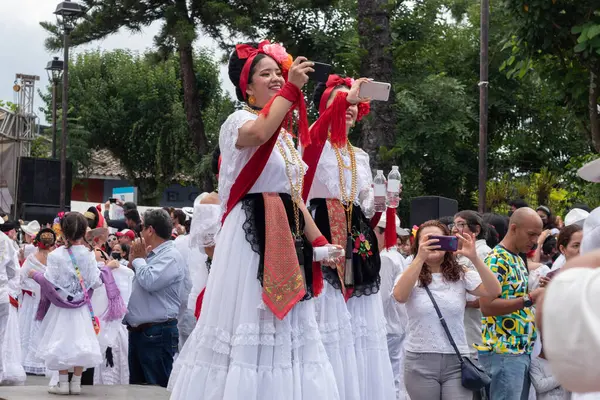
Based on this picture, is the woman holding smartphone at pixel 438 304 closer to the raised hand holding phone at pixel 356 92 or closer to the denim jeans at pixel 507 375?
the denim jeans at pixel 507 375

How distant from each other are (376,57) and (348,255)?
9.11 m

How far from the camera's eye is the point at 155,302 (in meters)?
9.11

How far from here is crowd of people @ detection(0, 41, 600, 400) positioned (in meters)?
5.20

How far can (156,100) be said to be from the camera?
45.4 m

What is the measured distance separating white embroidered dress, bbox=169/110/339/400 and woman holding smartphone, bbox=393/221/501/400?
4.51ft

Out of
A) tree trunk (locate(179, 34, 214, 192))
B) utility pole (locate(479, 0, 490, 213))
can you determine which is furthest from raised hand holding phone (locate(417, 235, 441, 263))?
tree trunk (locate(179, 34, 214, 192))

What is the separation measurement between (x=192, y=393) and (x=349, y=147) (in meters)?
2.20

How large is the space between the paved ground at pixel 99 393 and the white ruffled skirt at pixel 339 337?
11.3ft

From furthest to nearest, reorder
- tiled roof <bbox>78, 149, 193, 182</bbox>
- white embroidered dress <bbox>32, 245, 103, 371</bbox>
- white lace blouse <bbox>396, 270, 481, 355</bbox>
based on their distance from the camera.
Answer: tiled roof <bbox>78, 149, 193, 182</bbox> → white embroidered dress <bbox>32, 245, 103, 371</bbox> → white lace blouse <bbox>396, 270, 481, 355</bbox>

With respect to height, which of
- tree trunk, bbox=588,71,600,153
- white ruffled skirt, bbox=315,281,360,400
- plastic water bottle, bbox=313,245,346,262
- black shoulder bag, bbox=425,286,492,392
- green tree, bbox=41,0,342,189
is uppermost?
green tree, bbox=41,0,342,189

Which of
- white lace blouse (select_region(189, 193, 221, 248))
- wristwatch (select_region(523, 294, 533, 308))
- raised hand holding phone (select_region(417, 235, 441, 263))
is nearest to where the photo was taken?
raised hand holding phone (select_region(417, 235, 441, 263))

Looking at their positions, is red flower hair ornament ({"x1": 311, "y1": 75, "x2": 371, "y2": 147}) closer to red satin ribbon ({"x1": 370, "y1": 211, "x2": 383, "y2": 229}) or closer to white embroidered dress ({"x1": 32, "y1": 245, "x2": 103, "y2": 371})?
red satin ribbon ({"x1": 370, "y1": 211, "x2": 383, "y2": 229})

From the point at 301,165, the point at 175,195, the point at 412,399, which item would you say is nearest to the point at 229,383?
the point at 301,165

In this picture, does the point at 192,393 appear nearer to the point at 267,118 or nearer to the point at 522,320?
the point at 267,118
